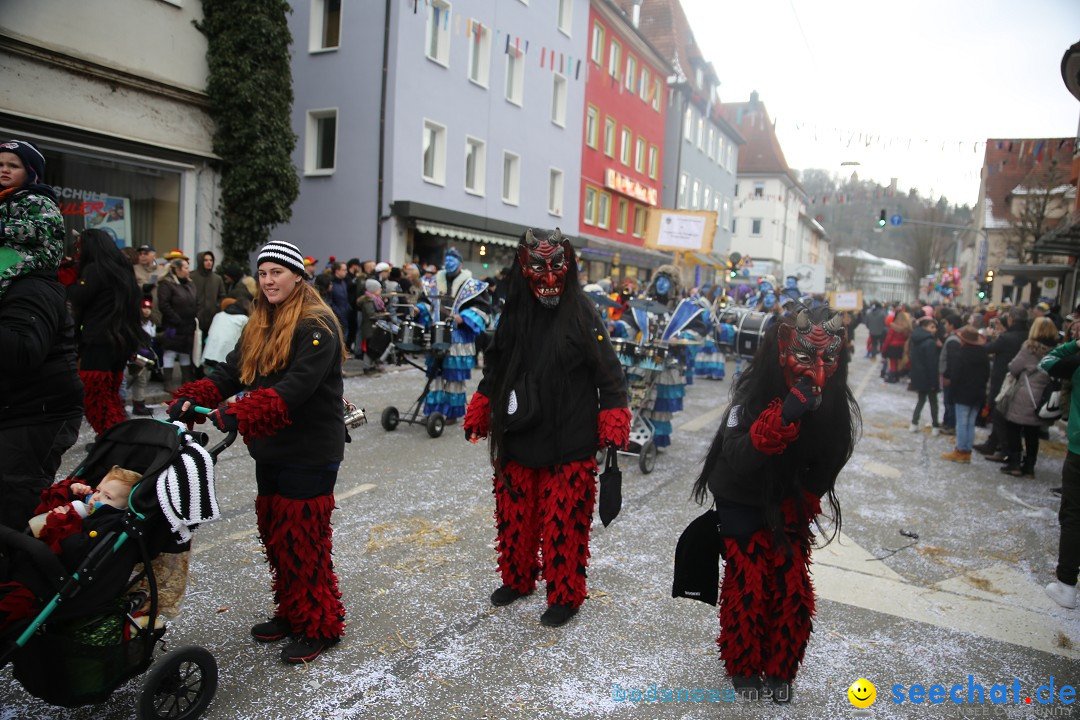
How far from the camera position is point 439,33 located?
20.0 metres

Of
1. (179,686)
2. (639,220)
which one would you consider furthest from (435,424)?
(639,220)

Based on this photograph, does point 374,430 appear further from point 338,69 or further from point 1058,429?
point 338,69

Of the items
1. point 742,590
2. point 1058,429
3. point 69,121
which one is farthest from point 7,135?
point 1058,429

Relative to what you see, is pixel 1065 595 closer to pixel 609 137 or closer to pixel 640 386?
pixel 640 386

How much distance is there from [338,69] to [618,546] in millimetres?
18019

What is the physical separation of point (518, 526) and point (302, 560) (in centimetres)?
118

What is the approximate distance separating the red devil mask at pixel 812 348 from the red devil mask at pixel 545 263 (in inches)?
51.2

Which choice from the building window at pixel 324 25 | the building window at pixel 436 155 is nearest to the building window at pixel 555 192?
the building window at pixel 436 155

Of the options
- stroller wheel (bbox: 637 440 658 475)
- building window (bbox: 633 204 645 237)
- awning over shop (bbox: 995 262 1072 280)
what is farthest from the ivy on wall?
building window (bbox: 633 204 645 237)

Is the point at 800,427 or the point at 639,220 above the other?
the point at 639,220

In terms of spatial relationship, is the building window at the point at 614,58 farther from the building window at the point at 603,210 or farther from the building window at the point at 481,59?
the building window at the point at 481,59

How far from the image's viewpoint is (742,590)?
3.27m

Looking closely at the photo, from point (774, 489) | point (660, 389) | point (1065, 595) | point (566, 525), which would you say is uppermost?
point (774, 489)

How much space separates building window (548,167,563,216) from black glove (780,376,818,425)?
80.7 ft
